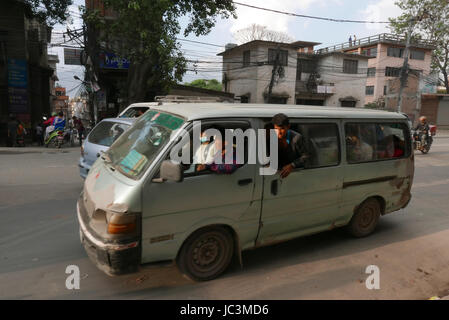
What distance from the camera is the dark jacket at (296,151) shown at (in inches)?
143

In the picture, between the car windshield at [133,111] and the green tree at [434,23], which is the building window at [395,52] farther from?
the car windshield at [133,111]

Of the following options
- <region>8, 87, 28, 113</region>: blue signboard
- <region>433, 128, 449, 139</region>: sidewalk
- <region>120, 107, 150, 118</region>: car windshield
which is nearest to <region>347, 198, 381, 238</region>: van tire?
<region>120, 107, 150, 118</region>: car windshield

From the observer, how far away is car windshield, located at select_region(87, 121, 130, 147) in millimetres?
6105

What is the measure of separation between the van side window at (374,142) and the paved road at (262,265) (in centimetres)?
129

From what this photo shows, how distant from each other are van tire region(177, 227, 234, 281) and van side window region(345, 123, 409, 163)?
2.01m

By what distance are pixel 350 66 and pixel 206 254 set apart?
34.2 meters

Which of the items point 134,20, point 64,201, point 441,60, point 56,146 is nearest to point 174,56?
point 134,20

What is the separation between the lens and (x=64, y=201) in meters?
5.95

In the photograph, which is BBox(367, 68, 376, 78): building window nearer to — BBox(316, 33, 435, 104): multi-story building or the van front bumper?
BBox(316, 33, 435, 104): multi-story building

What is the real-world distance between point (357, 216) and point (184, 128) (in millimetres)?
2988

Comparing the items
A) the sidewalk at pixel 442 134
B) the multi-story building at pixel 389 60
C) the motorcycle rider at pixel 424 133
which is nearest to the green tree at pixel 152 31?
the motorcycle rider at pixel 424 133

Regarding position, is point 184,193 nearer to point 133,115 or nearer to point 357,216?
point 357,216

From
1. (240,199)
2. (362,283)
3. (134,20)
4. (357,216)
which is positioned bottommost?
(362,283)

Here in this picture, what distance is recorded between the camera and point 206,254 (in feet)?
11.1
